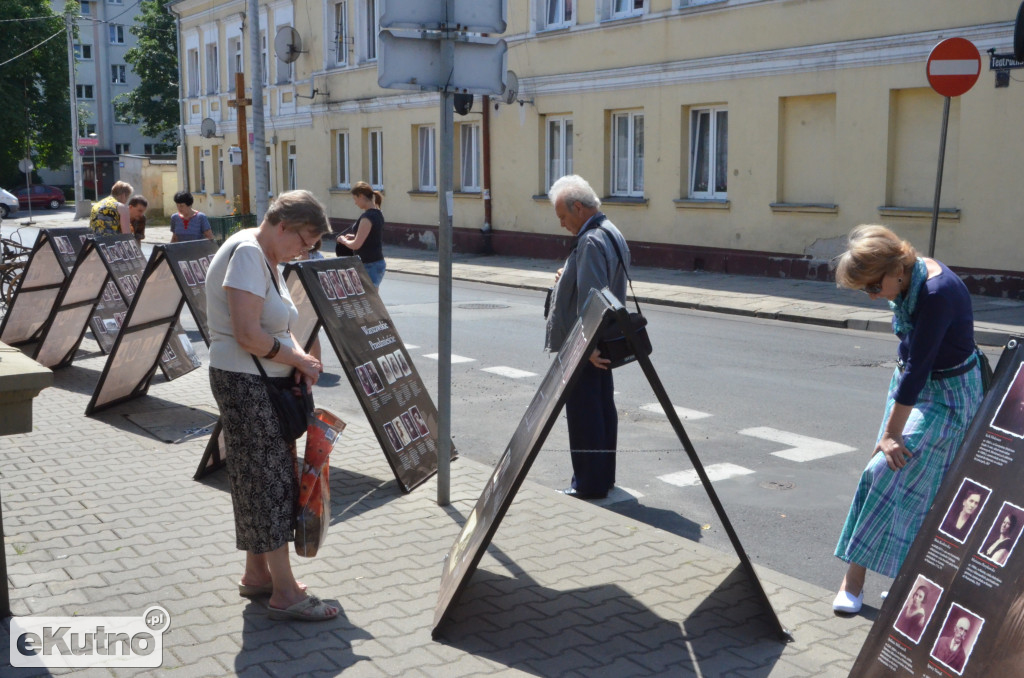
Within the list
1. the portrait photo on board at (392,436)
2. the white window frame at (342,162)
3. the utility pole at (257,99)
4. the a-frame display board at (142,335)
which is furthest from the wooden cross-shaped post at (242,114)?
the portrait photo on board at (392,436)

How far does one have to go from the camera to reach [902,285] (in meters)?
4.11

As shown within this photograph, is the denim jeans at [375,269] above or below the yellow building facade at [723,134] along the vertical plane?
below

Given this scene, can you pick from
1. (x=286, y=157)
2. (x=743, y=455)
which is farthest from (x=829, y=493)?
(x=286, y=157)

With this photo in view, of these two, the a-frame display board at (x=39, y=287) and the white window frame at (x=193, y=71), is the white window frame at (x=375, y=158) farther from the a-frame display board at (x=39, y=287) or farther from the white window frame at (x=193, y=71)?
the a-frame display board at (x=39, y=287)

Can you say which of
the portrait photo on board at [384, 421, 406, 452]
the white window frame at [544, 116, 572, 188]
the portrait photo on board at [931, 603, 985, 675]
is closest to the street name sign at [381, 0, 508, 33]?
the portrait photo on board at [384, 421, 406, 452]

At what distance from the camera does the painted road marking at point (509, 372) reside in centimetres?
1038

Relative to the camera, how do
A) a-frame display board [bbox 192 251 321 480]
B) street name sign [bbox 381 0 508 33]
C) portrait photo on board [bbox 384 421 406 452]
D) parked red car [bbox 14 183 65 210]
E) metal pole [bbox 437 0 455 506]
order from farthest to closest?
parked red car [bbox 14 183 65 210] → a-frame display board [bbox 192 251 321 480] → portrait photo on board [bbox 384 421 406 452] → metal pole [bbox 437 0 455 506] → street name sign [bbox 381 0 508 33]

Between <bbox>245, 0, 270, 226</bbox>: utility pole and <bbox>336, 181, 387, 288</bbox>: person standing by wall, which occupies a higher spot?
<bbox>245, 0, 270, 226</bbox>: utility pole

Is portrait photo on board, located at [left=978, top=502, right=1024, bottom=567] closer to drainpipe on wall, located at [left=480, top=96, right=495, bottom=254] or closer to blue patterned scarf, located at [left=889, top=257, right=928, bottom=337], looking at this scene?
blue patterned scarf, located at [left=889, top=257, right=928, bottom=337]

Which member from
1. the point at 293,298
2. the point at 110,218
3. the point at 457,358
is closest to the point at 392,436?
the point at 293,298

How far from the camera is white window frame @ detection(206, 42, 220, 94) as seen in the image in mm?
39969

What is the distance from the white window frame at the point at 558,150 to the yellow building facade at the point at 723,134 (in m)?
0.05

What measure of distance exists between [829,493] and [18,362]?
4.41 m

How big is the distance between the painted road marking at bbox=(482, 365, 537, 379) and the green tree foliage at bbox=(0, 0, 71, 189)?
5813 cm
